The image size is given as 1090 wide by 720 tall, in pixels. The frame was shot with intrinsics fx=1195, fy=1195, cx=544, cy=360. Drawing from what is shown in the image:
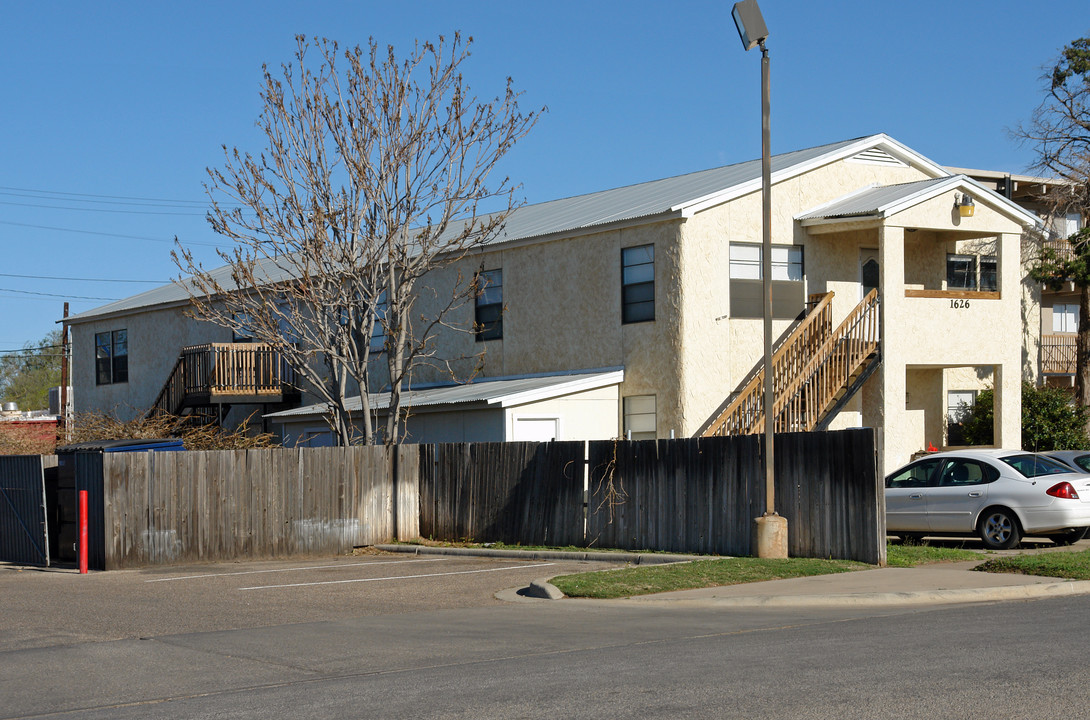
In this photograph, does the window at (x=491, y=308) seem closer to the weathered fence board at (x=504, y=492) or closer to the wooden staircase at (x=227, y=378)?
the weathered fence board at (x=504, y=492)

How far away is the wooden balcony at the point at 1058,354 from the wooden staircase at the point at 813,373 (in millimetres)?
23498

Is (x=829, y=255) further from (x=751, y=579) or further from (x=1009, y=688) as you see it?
(x=1009, y=688)

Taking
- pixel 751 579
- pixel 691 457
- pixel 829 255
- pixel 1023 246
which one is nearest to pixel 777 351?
pixel 829 255

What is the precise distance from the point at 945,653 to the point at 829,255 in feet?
55.4

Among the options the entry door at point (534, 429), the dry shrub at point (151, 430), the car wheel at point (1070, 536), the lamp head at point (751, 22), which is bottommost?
the car wheel at point (1070, 536)

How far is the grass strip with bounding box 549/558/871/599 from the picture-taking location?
13.7 meters

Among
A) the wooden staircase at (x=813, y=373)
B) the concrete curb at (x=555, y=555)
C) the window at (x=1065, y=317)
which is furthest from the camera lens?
the window at (x=1065, y=317)

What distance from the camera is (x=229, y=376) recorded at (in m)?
30.2

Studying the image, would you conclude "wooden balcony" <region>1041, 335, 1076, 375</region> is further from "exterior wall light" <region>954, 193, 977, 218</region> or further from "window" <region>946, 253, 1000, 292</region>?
"exterior wall light" <region>954, 193, 977, 218</region>

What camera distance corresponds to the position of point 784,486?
55.6ft

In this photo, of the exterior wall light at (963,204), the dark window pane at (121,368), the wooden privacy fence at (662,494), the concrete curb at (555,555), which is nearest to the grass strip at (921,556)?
the wooden privacy fence at (662,494)

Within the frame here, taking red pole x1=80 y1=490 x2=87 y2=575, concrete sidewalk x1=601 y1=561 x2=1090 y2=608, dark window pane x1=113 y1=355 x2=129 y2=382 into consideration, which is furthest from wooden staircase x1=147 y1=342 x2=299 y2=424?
concrete sidewalk x1=601 y1=561 x2=1090 y2=608

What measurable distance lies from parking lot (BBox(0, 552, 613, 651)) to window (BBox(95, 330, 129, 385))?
19195 mm

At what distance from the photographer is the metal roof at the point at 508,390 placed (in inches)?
891
